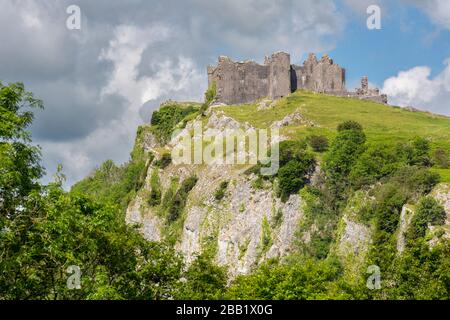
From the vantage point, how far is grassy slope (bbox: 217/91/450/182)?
121812 mm

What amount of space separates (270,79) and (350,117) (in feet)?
91.8

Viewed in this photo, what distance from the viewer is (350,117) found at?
13500 cm

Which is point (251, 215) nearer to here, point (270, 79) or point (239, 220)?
point (239, 220)

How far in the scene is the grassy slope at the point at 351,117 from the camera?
122 m

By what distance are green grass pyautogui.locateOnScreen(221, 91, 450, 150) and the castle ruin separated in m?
3.83

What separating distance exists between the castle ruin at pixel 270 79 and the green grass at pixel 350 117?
383 cm

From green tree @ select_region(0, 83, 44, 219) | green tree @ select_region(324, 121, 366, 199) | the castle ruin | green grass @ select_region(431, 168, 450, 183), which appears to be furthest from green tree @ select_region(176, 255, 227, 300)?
the castle ruin

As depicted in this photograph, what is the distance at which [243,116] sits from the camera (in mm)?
142250

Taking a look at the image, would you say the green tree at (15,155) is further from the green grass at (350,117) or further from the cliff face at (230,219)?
the green grass at (350,117)

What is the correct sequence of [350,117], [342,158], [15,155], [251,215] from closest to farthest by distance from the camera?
[15,155]
[342,158]
[251,215]
[350,117]

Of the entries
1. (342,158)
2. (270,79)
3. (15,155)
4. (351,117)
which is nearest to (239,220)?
(342,158)

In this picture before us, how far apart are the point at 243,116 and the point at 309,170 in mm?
33566

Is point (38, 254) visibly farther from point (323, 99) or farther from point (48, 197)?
point (323, 99)

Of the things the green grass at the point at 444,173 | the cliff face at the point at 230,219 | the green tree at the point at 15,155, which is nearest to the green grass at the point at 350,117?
the cliff face at the point at 230,219
